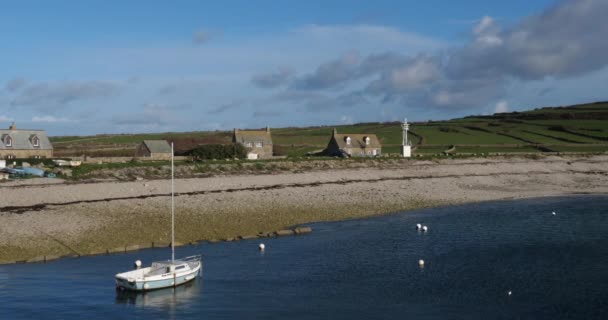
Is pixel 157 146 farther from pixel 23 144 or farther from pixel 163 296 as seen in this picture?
pixel 163 296

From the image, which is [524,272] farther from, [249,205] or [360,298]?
[249,205]

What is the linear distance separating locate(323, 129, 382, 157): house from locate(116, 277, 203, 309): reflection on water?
2775 inches

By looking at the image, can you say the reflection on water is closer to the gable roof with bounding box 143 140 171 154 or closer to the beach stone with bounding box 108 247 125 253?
the beach stone with bounding box 108 247 125 253

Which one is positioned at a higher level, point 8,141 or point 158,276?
point 8,141

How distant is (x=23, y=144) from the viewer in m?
81.2

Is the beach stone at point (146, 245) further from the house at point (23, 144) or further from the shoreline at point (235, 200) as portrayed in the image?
the house at point (23, 144)

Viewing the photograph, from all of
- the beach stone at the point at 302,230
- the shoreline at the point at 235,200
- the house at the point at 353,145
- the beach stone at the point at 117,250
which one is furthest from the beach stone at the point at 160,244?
the house at the point at 353,145

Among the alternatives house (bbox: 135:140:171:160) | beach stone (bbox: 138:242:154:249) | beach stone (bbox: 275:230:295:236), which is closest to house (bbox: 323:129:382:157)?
house (bbox: 135:140:171:160)

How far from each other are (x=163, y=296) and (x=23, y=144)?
57.0 m

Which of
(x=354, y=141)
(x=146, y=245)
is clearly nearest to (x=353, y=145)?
(x=354, y=141)

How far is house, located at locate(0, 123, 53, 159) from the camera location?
7919 centimetres

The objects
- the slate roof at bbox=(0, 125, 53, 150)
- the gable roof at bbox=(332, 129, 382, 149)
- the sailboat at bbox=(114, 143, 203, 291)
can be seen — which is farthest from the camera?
the gable roof at bbox=(332, 129, 382, 149)

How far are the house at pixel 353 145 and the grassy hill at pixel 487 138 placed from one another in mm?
6249

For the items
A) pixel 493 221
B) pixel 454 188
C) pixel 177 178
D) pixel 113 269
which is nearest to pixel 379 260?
pixel 113 269
